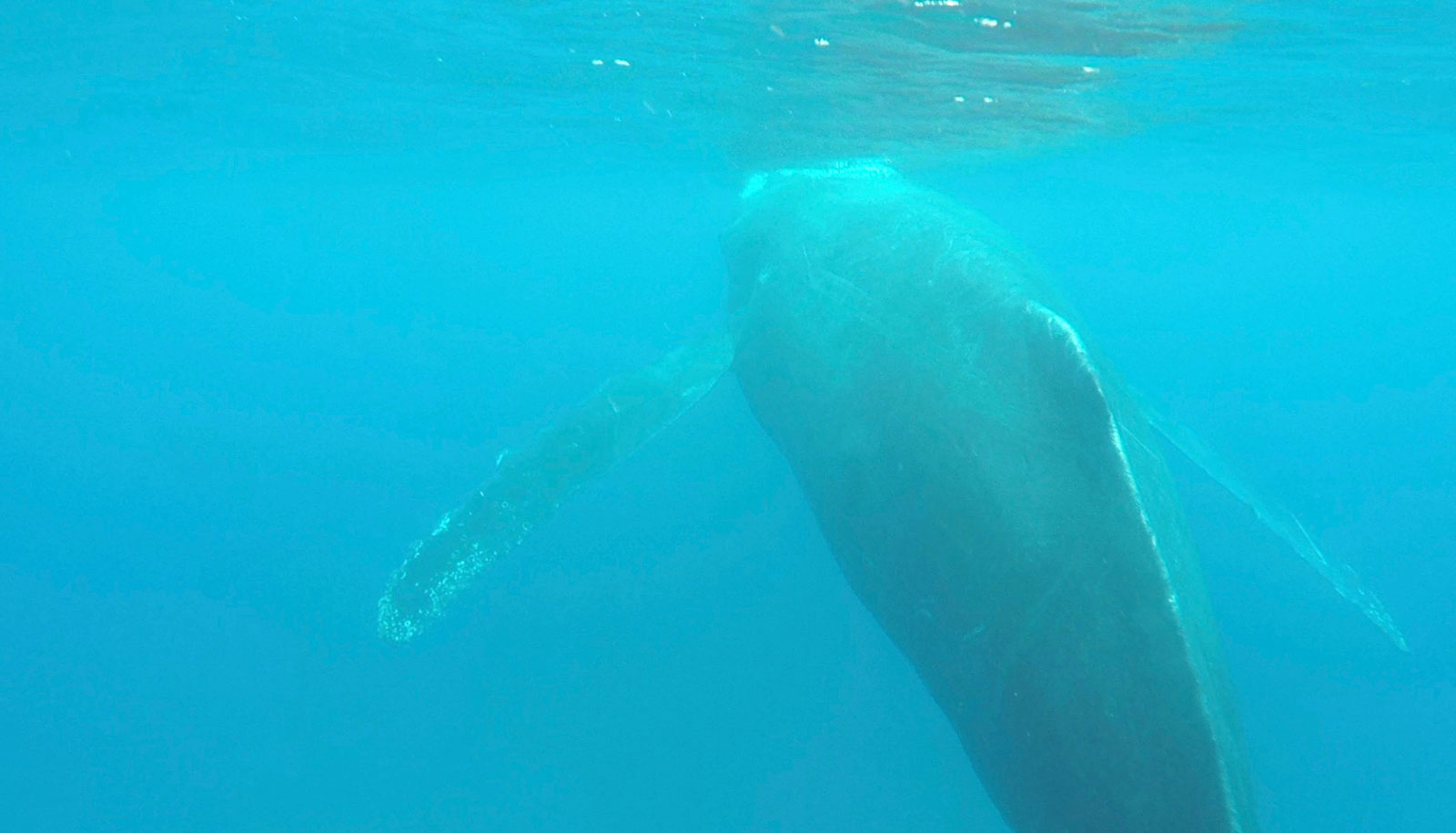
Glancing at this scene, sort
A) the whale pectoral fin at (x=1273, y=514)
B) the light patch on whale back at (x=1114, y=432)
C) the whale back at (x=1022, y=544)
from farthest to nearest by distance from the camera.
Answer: the whale pectoral fin at (x=1273, y=514)
the light patch on whale back at (x=1114, y=432)
the whale back at (x=1022, y=544)

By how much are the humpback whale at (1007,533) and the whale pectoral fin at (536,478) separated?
36 mm

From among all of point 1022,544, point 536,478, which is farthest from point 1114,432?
point 536,478

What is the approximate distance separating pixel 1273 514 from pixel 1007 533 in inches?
180

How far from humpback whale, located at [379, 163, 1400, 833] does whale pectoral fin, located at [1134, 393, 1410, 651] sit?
35 mm

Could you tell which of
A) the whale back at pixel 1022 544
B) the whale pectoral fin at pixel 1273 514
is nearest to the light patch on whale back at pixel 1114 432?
the whale back at pixel 1022 544

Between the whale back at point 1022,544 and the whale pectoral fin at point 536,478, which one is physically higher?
the whale back at point 1022,544

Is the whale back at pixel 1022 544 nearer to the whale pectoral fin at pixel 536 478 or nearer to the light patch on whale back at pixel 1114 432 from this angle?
the light patch on whale back at pixel 1114 432

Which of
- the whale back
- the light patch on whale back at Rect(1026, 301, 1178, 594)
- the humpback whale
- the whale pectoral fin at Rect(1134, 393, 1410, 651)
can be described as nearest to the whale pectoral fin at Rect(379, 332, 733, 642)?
the humpback whale

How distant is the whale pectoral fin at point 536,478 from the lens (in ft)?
22.5

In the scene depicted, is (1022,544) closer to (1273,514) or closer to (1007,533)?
(1007,533)

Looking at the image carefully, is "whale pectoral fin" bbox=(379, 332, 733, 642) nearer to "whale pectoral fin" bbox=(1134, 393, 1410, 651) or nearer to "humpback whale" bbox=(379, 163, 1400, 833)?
"humpback whale" bbox=(379, 163, 1400, 833)

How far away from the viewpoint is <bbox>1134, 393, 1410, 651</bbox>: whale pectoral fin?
687cm

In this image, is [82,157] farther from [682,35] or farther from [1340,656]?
[1340,656]

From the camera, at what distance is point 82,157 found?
36906 mm
